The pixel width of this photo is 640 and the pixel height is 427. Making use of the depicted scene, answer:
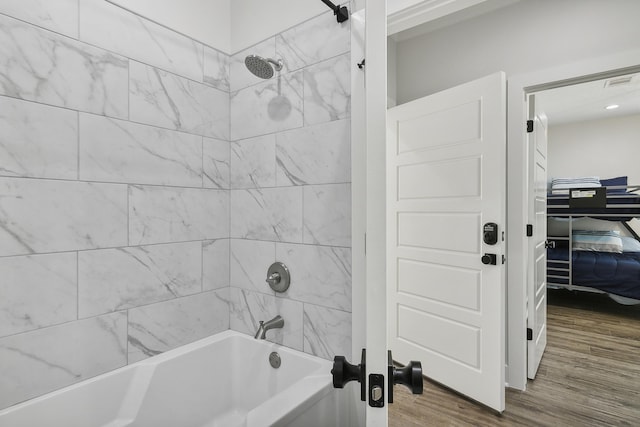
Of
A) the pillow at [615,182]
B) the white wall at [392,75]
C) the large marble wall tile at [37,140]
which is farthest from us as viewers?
the pillow at [615,182]

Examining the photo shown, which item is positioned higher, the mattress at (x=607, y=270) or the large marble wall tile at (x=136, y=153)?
the large marble wall tile at (x=136, y=153)

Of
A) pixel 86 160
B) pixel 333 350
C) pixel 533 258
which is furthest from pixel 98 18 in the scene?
pixel 533 258

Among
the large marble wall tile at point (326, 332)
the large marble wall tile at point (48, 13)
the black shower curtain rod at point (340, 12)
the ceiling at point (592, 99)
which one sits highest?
the ceiling at point (592, 99)

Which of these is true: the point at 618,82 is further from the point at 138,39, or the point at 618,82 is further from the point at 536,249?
the point at 138,39

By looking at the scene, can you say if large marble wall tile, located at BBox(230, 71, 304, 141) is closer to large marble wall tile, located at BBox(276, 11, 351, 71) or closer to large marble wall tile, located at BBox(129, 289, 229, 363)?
large marble wall tile, located at BBox(276, 11, 351, 71)

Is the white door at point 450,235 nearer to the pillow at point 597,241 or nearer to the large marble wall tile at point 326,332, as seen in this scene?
the large marble wall tile at point 326,332

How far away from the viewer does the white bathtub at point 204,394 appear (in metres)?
1.08

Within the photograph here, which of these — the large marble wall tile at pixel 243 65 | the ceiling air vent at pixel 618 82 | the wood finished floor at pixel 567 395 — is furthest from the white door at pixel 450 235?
the ceiling air vent at pixel 618 82

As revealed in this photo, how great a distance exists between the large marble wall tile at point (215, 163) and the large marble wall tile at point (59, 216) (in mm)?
409

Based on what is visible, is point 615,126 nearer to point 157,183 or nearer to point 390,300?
point 390,300

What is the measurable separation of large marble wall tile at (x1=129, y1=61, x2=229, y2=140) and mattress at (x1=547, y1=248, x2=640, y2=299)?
14.3 ft

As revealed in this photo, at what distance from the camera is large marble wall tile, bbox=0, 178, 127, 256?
3.47 ft

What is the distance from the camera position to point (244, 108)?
66.4 inches

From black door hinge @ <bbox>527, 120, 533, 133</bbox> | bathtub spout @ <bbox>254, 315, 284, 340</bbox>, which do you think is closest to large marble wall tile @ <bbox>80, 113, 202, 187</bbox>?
bathtub spout @ <bbox>254, 315, 284, 340</bbox>
